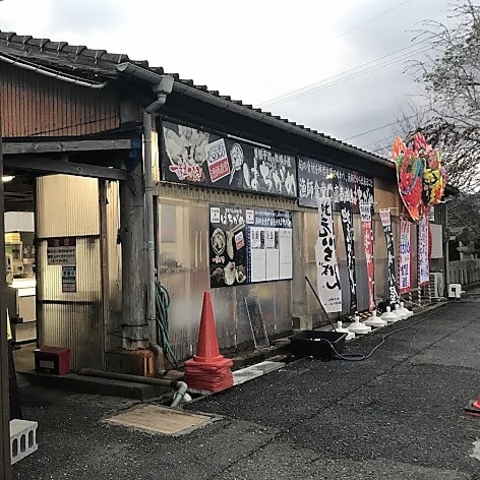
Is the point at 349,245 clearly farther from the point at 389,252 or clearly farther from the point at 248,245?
the point at 248,245

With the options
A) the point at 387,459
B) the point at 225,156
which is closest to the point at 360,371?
the point at 387,459

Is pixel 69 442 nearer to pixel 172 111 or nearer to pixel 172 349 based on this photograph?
pixel 172 349

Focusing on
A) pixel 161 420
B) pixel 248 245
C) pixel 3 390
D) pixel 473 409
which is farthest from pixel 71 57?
pixel 473 409

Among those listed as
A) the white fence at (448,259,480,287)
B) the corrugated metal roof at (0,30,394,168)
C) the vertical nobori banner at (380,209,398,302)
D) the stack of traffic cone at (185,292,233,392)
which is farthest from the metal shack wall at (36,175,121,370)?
the white fence at (448,259,480,287)

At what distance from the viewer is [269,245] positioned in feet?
31.3

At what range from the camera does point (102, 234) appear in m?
7.12

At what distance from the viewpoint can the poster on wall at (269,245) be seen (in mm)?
9047

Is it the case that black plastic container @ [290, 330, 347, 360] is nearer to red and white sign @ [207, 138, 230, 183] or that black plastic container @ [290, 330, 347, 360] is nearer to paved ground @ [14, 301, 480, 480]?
paved ground @ [14, 301, 480, 480]

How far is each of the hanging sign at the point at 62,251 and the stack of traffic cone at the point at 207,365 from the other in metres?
2.13

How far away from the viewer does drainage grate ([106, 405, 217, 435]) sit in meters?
5.28

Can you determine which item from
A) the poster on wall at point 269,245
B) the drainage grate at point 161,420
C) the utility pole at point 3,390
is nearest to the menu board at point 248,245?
the poster on wall at point 269,245

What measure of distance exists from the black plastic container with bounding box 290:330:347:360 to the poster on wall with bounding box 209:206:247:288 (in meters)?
1.33

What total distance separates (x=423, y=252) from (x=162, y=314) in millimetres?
11110

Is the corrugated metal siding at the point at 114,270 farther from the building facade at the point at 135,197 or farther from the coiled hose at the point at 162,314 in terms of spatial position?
the coiled hose at the point at 162,314
